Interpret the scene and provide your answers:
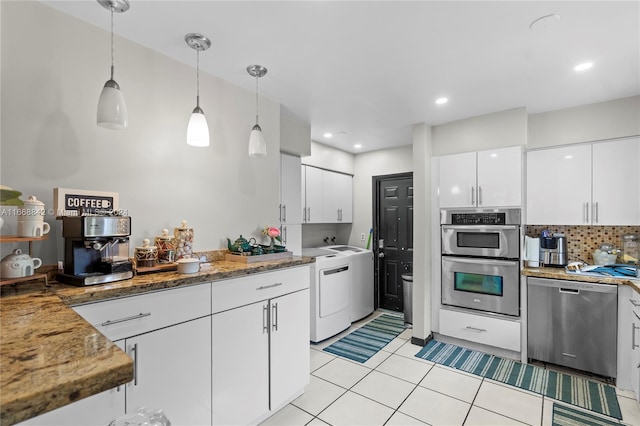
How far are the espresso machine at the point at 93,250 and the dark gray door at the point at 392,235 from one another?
146 inches

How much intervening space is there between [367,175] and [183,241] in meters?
3.43

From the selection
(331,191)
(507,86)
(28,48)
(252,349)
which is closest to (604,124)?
(507,86)

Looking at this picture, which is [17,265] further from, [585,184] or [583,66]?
[585,184]

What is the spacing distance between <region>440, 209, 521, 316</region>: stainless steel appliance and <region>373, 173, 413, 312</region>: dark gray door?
1109mm

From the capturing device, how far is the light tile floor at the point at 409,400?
2.14 metres

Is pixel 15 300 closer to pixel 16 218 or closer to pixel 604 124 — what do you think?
pixel 16 218

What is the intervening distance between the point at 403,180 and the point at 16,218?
4151 millimetres

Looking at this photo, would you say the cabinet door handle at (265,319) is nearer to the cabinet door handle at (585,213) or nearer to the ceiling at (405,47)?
the ceiling at (405,47)

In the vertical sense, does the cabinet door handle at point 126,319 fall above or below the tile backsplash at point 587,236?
below

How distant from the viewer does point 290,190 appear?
3.50 meters

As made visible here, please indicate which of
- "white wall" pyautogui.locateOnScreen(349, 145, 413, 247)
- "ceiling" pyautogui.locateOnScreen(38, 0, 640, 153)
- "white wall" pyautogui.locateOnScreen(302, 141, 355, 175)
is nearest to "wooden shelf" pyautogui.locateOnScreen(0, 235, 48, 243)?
"ceiling" pyautogui.locateOnScreen(38, 0, 640, 153)

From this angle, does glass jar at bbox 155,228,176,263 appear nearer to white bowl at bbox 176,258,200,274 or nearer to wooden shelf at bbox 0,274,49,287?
white bowl at bbox 176,258,200,274

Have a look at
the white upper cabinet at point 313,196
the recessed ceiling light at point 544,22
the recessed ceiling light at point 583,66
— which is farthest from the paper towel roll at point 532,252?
the white upper cabinet at point 313,196

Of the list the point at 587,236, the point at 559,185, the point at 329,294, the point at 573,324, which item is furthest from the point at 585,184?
the point at 329,294
